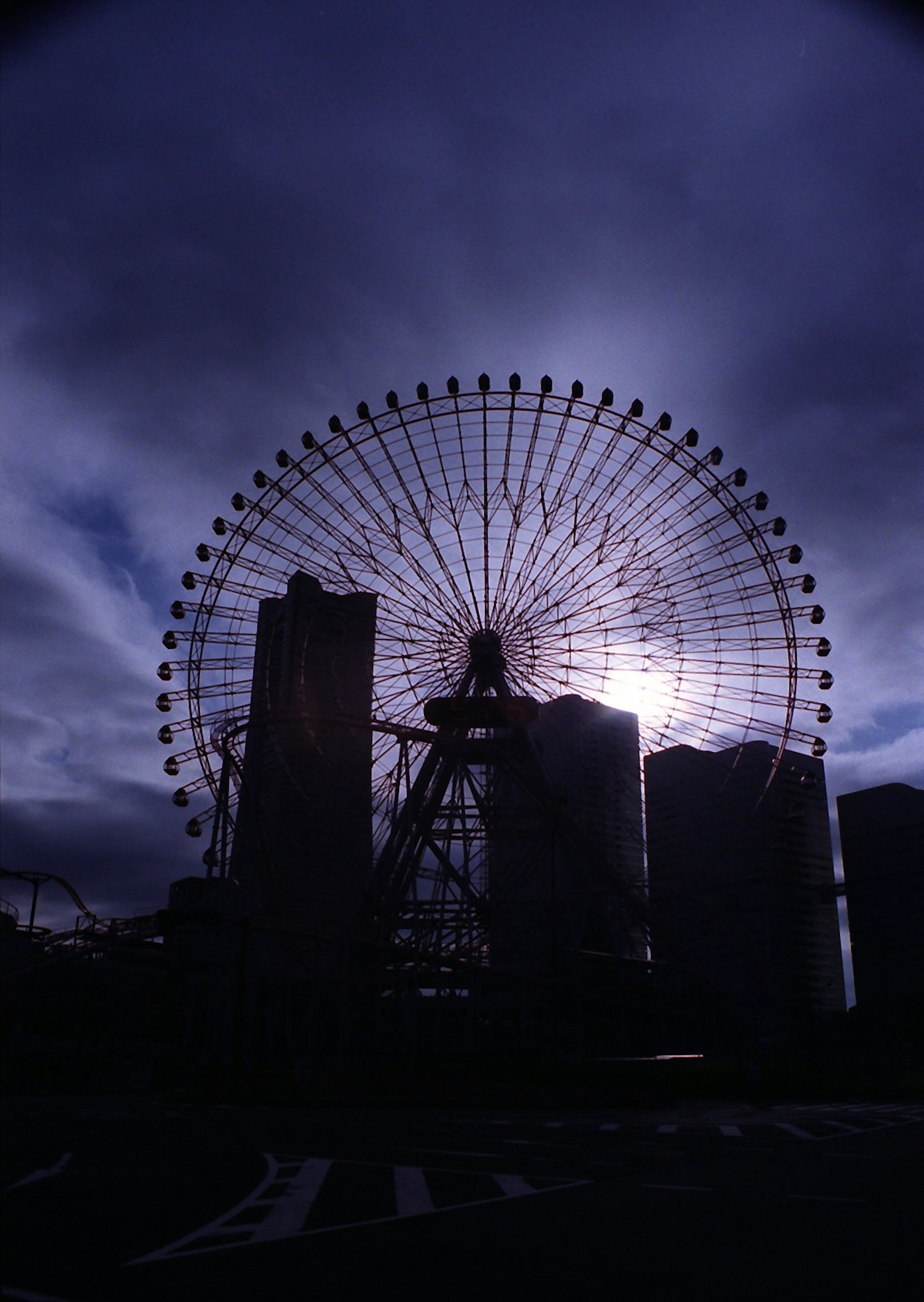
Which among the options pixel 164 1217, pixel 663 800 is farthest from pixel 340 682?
pixel 663 800

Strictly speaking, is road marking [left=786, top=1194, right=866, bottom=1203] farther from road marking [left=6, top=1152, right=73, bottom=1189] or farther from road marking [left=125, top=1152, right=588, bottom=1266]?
road marking [left=6, top=1152, right=73, bottom=1189]

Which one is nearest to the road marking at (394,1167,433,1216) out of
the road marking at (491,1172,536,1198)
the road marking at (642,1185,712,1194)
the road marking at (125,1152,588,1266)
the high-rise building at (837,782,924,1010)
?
the road marking at (125,1152,588,1266)

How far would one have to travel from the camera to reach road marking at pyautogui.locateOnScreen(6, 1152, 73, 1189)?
12.2 metres

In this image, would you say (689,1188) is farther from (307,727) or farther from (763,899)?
(763,899)

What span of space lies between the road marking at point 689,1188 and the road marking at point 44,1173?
7.47 metres

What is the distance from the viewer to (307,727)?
51.1m

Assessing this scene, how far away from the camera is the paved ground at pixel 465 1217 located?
695cm

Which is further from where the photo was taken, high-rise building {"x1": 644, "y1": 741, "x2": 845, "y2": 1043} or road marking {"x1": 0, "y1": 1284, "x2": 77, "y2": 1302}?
high-rise building {"x1": 644, "y1": 741, "x2": 845, "y2": 1043}

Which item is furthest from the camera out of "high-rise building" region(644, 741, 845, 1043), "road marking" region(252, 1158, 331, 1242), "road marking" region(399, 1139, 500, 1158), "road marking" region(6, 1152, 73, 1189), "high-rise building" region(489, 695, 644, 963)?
"high-rise building" region(644, 741, 845, 1043)

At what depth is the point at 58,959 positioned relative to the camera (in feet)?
173

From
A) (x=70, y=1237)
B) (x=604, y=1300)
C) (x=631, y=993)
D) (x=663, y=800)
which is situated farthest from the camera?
(x=663, y=800)

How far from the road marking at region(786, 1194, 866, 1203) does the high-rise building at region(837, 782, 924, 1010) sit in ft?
358

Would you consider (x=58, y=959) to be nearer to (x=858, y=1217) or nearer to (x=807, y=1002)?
(x=858, y=1217)

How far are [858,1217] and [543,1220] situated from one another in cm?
311
